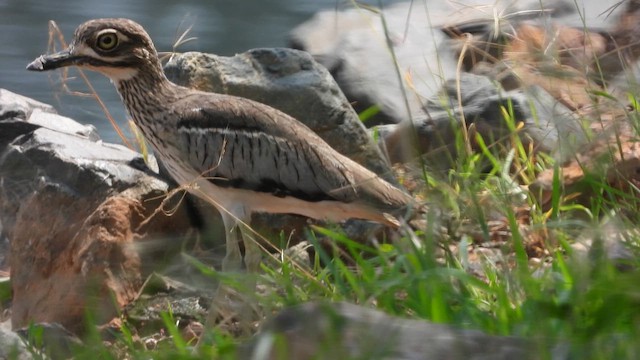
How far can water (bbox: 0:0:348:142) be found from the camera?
933cm

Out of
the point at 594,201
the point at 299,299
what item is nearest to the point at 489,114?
the point at 594,201

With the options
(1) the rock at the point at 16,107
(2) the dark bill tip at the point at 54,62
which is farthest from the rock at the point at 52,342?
(1) the rock at the point at 16,107

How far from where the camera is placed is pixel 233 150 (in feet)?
18.5

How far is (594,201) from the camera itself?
14.9 feet

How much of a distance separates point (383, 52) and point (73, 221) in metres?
2.38

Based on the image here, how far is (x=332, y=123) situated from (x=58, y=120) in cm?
189

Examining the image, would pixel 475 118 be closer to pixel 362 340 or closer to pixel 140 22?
pixel 362 340

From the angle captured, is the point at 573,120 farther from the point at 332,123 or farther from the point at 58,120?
the point at 58,120

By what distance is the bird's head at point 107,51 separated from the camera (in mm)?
5836

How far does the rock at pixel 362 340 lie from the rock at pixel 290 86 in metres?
3.27

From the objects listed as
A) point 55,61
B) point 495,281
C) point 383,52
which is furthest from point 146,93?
point 495,281

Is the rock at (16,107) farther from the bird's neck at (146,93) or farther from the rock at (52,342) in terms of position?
the rock at (52,342)

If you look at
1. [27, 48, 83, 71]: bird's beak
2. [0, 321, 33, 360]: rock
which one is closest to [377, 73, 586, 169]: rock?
[27, 48, 83, 71]: bird's beak

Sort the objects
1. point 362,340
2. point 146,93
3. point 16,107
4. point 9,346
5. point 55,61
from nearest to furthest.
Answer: point 362,340 → point 9,346 → point 55,61 → point 146,93 → point 16,107
